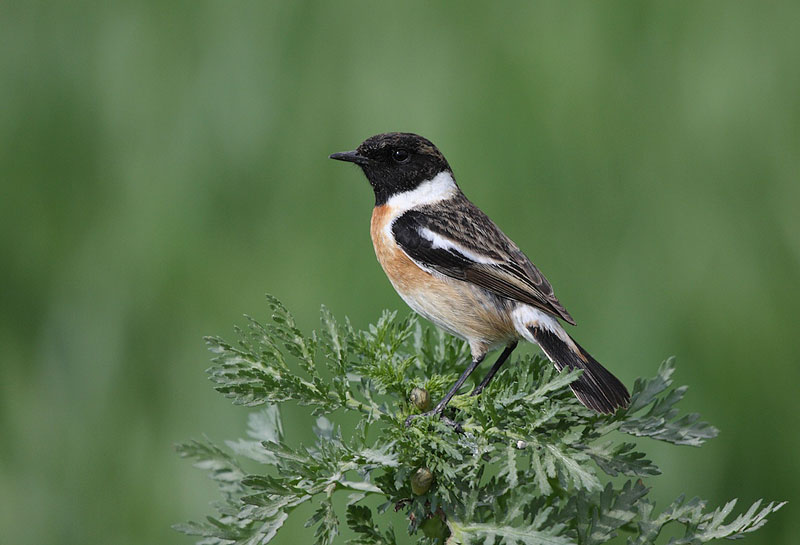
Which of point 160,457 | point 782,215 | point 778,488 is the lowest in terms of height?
point 778,488

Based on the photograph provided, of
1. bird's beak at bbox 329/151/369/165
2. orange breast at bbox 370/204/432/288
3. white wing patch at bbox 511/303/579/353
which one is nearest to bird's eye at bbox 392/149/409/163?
bird's beak at bbox 329/151/369/165

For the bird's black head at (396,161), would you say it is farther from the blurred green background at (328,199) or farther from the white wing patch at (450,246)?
the blurred green background at (328,199)

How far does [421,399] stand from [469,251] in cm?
110

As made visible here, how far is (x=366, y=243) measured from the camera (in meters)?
4.25

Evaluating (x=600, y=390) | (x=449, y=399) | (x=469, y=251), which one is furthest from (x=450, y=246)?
(x=600, y=390)

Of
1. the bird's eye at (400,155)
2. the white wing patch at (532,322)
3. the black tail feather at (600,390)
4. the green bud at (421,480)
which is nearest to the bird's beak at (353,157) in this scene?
the bird's eye at (400,155)

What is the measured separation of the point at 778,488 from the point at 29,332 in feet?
12.2

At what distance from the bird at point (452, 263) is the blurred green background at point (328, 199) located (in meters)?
0.86

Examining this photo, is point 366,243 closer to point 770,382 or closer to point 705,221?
point 705,221

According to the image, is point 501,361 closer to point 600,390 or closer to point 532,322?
point 532,322

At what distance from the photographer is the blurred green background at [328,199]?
3959 mm

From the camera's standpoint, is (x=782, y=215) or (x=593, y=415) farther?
(x=782, y=215)

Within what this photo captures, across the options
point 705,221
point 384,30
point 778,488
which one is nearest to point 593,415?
point 778,488

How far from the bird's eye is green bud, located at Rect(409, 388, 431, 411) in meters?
1.45
